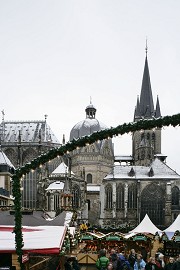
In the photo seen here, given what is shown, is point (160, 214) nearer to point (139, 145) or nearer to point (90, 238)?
point (139, 145)

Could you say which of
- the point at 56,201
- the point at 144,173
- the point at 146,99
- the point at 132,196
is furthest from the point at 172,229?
the point at 146,99

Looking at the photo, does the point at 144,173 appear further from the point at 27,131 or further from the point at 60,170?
the point at 27,131

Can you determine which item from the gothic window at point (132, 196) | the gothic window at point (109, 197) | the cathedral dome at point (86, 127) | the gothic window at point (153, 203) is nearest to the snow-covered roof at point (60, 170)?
the gothic window at point (109, 197)

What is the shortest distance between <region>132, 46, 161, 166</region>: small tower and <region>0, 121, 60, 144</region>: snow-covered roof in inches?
722

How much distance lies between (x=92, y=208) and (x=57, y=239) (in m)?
69.1

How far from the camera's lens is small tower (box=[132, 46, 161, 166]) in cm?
9331

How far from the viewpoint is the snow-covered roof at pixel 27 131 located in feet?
268

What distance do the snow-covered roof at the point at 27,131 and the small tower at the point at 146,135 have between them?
18.3 m

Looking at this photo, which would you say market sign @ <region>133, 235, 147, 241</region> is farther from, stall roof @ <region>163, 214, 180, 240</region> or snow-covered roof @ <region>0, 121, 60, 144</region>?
snow-covered roof @ <region>0, 121, 60, 144</region>

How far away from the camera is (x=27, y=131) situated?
83.5 m

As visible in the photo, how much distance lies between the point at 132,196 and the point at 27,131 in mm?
21110

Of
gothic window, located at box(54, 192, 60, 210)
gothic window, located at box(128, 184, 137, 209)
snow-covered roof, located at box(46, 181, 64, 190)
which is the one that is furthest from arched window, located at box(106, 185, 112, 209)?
gothic window, located at box(54, 192, 60, 210)

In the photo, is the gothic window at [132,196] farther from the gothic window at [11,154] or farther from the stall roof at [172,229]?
the stall roof at [172,229]

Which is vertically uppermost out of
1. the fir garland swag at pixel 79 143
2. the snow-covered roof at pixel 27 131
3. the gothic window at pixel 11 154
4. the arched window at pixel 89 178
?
the snow-covered roof at pixel 27 131
